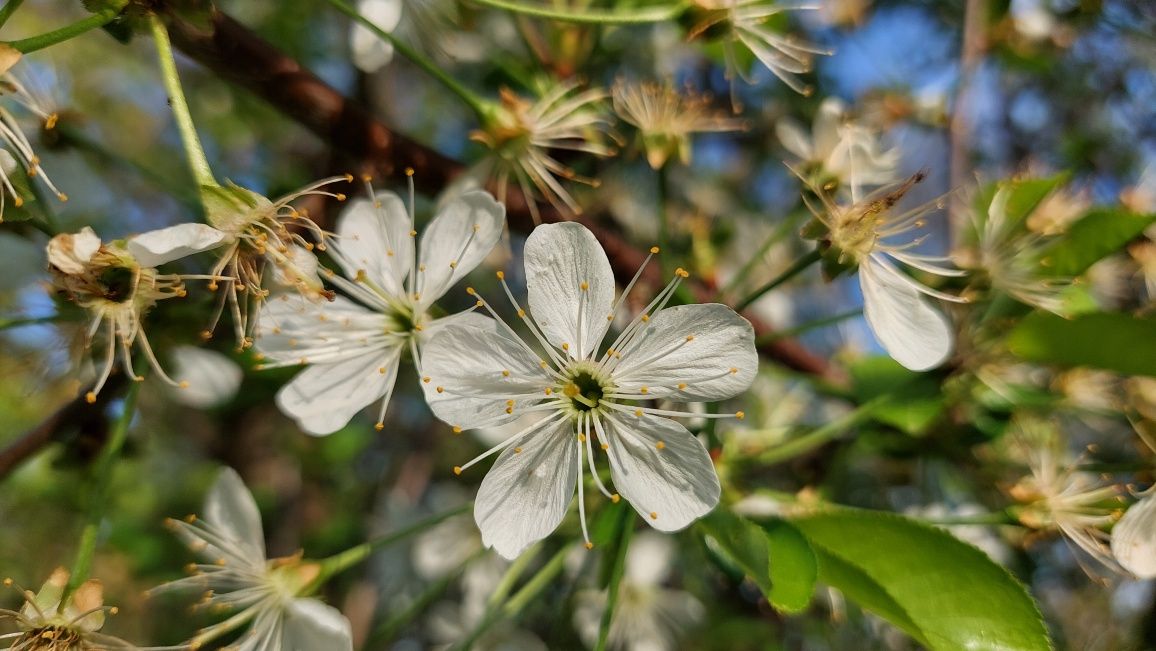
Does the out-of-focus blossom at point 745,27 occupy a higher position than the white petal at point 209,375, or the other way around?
the out-of-focus blossom at point 745,27

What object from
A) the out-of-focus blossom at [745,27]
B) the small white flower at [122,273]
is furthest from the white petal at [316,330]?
the out-of-focus blossom at [745,27]

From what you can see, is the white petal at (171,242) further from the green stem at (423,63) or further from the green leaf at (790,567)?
the green leaf at (790,567)

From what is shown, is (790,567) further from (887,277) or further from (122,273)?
(122,273)

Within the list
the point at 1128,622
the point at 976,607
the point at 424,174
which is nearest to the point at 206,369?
the point at 424,174

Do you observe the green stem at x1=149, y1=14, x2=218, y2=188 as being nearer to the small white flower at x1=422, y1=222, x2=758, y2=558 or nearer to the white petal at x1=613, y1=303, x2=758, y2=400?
the small white flower at x1=422, y1=222, x2=758, y2=558

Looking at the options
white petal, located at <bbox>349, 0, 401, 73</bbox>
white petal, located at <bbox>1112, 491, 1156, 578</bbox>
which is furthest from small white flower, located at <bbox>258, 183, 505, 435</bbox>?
white petal, located at <bbox>1112, 491, 1156, 578</bbox>

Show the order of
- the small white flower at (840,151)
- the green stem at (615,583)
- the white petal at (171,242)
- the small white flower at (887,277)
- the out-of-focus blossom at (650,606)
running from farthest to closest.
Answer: the out-of-focus blossom at (650,606) < the small white flower at (840,151) < the small white flower at (887,277) < the green stem at (615,583) < the white petal at (171,242)

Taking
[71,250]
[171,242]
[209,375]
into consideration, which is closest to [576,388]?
[171,242]
